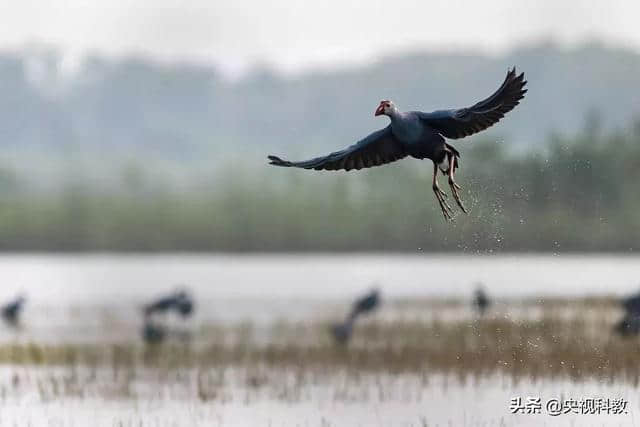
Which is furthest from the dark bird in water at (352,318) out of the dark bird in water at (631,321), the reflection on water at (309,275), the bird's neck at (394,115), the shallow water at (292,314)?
the bird's neck at (394,115)

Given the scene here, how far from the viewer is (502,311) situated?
23.7m

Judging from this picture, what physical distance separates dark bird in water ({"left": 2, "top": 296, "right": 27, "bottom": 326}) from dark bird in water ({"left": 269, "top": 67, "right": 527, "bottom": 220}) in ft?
43.8

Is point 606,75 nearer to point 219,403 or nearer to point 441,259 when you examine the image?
point 441,259

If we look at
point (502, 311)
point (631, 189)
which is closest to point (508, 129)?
point (631, 189)

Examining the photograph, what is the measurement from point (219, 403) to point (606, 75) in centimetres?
5821

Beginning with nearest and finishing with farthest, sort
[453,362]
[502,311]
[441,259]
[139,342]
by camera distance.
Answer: [453,362]
[139,342]
[502,311]
[441,259]

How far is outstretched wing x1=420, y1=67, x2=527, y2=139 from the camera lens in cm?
1094

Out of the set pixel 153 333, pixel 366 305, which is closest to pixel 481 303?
pixel 366 305

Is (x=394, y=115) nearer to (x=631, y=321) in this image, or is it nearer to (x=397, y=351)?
(x=397, y=351)

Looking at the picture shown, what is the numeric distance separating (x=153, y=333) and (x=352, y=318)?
2.94 meters

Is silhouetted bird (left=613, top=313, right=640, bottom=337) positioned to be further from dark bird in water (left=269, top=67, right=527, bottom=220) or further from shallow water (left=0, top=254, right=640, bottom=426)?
dark bird in water (left=269, top=67, right=527, bottom=220)

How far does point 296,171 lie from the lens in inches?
2317

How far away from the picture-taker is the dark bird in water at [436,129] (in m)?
10.9

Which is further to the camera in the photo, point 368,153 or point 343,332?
point 343,332
